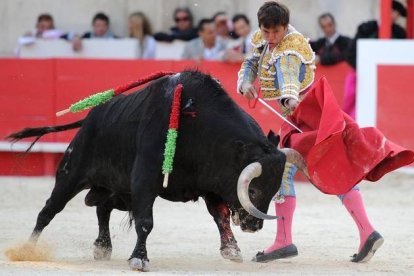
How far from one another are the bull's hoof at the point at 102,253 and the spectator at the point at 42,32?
21.8ft

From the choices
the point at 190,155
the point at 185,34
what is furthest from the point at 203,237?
the point at 185,34

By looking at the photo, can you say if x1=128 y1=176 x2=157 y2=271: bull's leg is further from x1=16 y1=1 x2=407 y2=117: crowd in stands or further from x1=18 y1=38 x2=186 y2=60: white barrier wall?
x1=18 y1=38 x2=186 y2=60: white barrier wall

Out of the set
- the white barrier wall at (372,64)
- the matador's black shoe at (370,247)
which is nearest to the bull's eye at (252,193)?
the matador's black shoe at (370,247)

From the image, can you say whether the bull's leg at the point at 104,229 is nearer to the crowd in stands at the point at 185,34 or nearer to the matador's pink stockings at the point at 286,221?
the matador's pink stockings at the point at 286,221

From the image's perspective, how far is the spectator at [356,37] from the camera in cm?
1161

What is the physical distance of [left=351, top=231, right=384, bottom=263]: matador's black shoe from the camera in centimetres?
680

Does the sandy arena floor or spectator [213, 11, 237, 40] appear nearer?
the sandy arena floor

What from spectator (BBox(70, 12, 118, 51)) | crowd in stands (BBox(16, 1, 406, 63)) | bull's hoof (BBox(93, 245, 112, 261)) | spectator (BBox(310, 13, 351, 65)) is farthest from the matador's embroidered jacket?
spectator (BBox(70, 12, 118, 51))

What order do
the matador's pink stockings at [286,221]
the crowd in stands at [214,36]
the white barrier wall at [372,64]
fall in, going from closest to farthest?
the matador's pink stockings at [286,221]
the white barrier wall at [372,64]
the crowd in stands at [214,36]

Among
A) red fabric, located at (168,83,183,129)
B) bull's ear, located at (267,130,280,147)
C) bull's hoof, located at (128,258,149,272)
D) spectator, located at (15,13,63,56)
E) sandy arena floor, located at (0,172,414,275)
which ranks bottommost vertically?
sandy arena floor, located at (0,172,414,275)

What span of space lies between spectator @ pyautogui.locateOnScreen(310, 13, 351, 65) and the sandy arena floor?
4.27 ft

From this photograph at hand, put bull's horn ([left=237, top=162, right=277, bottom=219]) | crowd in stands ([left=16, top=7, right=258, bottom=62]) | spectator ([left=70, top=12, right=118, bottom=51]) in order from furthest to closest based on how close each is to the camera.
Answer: spectator ([left=70, top=12, right=118, bottom=51]) → crowd in stands ([left=16, top=7, right=258, bottom=62]) → bull's horn ([left=237, top=162, right=277, bottom=219])

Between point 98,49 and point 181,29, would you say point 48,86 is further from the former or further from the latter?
point 181,29

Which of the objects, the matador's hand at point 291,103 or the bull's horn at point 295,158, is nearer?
the bull's horn at point 295,158
